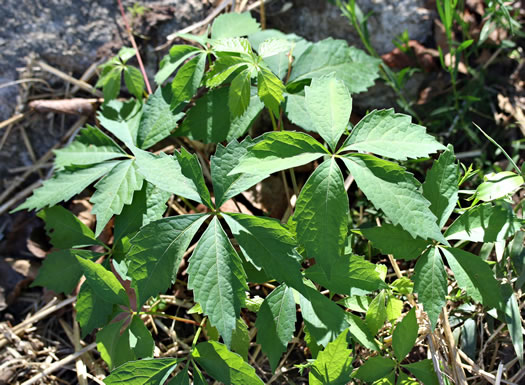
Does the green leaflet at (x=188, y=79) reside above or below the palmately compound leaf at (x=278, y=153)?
above

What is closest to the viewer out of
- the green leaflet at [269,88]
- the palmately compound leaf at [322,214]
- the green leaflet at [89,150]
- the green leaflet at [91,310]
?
the palmately compound leaf at [322,214]

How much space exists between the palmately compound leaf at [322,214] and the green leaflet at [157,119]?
0.75 metres

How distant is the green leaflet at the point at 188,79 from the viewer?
1.78 m

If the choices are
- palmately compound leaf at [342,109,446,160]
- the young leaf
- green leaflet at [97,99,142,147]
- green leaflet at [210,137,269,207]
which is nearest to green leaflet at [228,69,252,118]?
green leaflet at [210,137,269,207]

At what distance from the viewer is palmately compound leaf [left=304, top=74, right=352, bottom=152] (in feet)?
4.80

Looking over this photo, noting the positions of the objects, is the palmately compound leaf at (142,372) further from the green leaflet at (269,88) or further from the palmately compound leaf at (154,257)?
the green leaflet at (269,88)

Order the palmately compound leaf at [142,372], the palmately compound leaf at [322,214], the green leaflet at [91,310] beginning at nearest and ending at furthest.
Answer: the palmately compound leaf at [322,214] → the palmately compound leaf at [142,372] → the green leaflet at [91,310]

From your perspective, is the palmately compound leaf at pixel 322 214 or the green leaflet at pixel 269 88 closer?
the palmately compound leaf at pixel 322 214

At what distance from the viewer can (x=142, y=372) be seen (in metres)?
1.48

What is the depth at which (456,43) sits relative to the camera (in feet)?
7.01

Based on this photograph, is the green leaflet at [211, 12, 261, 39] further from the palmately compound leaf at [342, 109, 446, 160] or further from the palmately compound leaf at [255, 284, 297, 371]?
the palmately compound leaf at [255, 284, 297, 371]

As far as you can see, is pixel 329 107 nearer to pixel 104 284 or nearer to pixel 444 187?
pixel 444 187

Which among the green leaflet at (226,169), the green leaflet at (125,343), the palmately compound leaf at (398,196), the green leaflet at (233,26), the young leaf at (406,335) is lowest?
the young leaf at (406,335)

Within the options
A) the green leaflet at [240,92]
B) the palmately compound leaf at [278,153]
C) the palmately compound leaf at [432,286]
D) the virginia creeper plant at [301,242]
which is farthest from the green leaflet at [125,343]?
the palmately compound leaf at [432,286]
